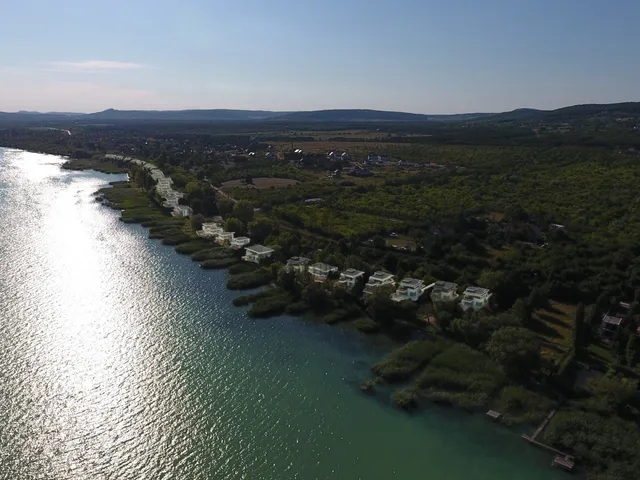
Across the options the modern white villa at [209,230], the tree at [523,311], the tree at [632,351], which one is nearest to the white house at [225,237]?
the modern white villa at [209,230]

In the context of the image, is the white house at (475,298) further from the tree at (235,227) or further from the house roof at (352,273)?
the tree at (235,227)

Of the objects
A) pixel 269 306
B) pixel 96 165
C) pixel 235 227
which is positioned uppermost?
pixel 96 165

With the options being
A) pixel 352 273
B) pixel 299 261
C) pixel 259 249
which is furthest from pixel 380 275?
pixel 259 249

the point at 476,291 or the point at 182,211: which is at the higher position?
the point at 182,211

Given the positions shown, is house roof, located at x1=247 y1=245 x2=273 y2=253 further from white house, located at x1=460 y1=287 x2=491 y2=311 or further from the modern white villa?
white house, located at x1=460 y1=287 x2=491 y2=311

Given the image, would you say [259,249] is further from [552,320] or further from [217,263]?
[552,320]

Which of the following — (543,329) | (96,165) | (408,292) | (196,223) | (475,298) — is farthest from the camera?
(96,165)

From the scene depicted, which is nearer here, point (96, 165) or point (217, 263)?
point (217, 263)

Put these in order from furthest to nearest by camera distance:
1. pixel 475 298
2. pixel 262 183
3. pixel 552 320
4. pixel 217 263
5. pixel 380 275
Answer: pixel 262 183 → pixel 217 263 → pixel 380 275 → pixel 475 298 → pixel 552 320
